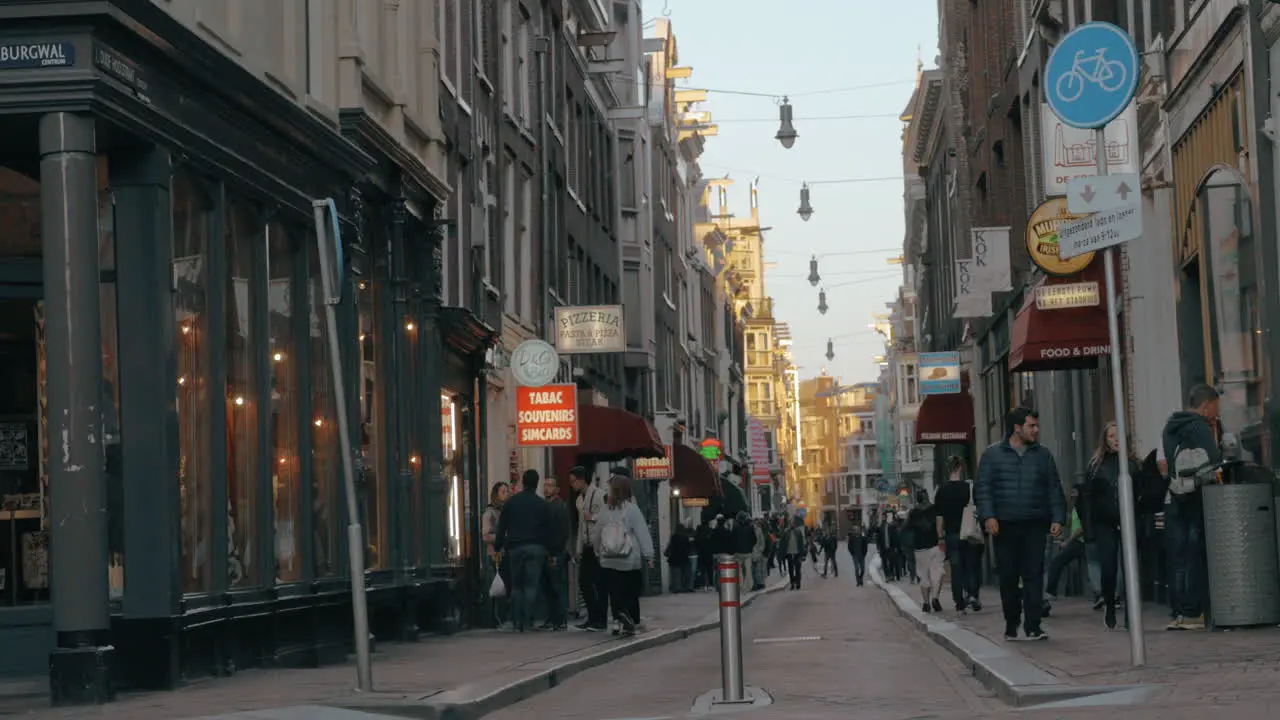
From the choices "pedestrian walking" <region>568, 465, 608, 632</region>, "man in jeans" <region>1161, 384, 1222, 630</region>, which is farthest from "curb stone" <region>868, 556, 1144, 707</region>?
"pedestrian walking" <region>568, 465, 608, 632</region>

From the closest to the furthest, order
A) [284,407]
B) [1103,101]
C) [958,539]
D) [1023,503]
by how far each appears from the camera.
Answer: [1103,101]
[1023,503]
[284,407]
[958,539]

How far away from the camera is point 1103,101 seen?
1322 cm

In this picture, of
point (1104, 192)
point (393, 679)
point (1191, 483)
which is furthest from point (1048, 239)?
point (393, 679)

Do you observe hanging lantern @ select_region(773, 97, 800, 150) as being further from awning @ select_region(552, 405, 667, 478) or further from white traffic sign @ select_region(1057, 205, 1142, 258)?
white traffic sign @ select_region(1057, 205, 1142, 258)

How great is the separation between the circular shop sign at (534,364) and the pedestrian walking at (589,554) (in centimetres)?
365

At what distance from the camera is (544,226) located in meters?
36.7

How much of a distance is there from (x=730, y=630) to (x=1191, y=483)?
17.1 feet

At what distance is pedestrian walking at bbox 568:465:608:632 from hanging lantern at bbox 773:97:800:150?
24.8 meters

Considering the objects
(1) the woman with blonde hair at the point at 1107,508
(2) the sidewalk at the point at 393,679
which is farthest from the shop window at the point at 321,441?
(1) the woman with blonde hair at the point at 1107,508

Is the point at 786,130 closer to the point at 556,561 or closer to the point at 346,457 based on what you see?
the point at 556,561

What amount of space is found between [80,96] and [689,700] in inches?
227

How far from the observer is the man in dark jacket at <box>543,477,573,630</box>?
2391 centimetres

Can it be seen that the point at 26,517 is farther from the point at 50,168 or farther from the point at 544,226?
the point at 544,226

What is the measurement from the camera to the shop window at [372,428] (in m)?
21.5
